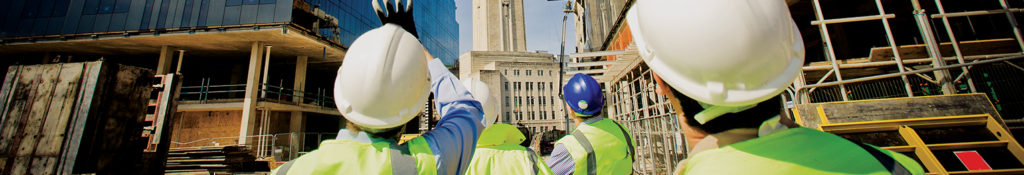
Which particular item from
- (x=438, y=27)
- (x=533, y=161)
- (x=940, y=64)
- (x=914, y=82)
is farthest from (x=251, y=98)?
(x=438, y=27)

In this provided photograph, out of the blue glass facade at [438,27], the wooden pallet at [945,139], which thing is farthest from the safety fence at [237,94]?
the wooden pallet at [945,139]

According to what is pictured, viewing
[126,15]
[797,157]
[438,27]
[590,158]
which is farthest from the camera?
[438,27]

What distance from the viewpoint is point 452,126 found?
162 cm

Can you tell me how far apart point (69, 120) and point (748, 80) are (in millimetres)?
5453

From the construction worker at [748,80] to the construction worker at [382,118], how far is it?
962mm

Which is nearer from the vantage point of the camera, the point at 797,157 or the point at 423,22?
the point at 797,157

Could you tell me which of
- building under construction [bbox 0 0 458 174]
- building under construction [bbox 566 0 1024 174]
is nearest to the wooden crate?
building under construction [bbox 566 0 1024 174]

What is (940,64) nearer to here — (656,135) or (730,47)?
(656,135)

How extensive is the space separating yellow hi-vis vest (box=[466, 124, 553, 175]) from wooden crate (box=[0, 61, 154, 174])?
3.80 m

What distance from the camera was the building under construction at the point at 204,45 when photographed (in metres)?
13.7

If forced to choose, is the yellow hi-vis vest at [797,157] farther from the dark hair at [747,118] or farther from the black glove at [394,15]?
the black glove at [394,15]

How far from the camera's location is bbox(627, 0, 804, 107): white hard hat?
0.76 metres

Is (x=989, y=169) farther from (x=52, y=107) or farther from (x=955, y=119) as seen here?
(x=52, y=107)

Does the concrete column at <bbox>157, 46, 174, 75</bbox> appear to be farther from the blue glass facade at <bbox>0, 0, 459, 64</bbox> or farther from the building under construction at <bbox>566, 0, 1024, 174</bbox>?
the building under construction at <bbox>566, 0, 1024, 174</bbox>
